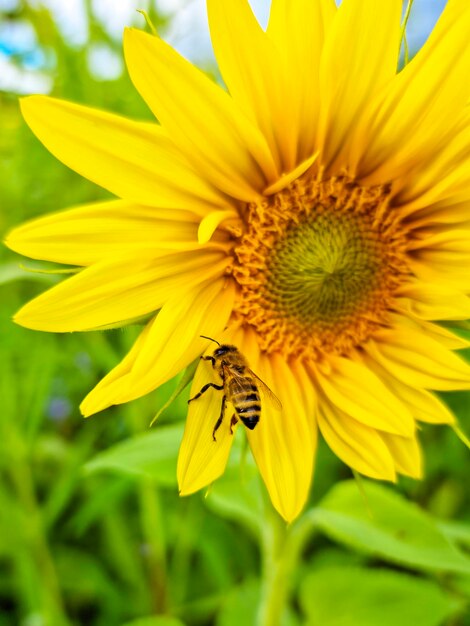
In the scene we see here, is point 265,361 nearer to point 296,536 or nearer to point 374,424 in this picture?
point 374,424

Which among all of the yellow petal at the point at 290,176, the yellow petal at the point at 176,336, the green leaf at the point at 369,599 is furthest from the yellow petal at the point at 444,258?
the green leaf at the point at 369,599

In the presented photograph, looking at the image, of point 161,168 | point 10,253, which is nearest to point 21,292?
point 10,253

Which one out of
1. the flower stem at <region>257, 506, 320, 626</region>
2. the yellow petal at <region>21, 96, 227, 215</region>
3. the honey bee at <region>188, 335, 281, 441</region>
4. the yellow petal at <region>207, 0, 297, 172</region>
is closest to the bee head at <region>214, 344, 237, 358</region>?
the honey bee at <region>188, 335, 281, 441</region>

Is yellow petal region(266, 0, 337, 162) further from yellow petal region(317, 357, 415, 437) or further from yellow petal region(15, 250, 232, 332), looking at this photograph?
yellow petal region(317, 357, 415, 437)

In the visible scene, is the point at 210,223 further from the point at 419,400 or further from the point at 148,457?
the point at 148,457

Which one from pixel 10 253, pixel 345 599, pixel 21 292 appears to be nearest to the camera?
pixel 345 599

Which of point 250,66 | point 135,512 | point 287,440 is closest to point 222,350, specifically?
point 287,440
